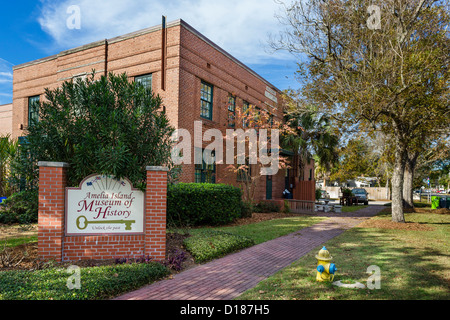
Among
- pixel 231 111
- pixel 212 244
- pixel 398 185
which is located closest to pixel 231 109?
pixel 231 111

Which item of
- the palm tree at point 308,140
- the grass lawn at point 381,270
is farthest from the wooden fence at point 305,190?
the grass lawn at point 381,270

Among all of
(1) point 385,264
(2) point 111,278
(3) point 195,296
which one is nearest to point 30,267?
(2) point 111,278

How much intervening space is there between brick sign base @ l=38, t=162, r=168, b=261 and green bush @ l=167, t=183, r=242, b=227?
151 inches

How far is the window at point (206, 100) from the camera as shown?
16125 millimetres

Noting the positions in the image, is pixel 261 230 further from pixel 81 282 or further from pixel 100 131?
pixel 81 282

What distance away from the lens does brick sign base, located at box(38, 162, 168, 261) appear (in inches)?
249

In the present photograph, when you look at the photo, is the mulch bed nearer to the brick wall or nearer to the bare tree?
the bare tree

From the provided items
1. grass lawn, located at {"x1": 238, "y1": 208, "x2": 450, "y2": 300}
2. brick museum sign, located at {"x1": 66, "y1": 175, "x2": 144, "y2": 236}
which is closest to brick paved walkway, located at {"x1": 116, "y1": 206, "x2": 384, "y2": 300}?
grass lawn, located at {"x1": 238, "y1": 208, "x2": 450, "y2": 300}

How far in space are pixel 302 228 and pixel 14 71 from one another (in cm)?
2102

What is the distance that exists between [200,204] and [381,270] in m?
6.71

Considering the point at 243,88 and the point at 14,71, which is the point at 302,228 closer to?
the point at 243,88

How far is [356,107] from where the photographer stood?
1262 cm

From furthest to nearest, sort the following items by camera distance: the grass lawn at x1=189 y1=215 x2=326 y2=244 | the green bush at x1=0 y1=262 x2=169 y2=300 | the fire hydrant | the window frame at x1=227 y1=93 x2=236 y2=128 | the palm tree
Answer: the palm tree, the window frame at x1=227 y1=93 x2=236 y2=128, the grass lawn at x1=189 y1=215 x2=326 y2=244, the fire hydrant, the green bush at x1=0 y1=262 x2=169 y2=300

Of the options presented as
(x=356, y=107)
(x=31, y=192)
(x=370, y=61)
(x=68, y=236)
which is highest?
(x=370, y=61)
